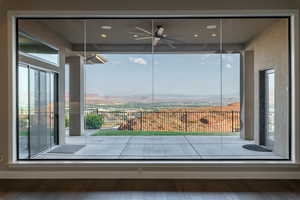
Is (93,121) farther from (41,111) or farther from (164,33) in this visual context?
(164,33)

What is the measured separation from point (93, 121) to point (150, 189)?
202 centimetres

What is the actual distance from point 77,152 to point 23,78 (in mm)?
1701

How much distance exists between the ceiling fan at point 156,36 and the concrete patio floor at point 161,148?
2075 mm

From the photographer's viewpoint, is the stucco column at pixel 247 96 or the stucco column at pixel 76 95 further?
the stucco column at pixel 247 96

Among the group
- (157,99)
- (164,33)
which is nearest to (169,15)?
(164,33)

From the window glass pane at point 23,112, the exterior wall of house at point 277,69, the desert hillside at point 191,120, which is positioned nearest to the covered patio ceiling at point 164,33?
the exterior wall of house at point 277,69

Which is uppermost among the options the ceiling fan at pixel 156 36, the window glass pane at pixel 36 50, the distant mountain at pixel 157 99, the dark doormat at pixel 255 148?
the ceiling fan at pixel 156 36

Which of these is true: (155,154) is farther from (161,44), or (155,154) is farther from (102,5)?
(102,5)

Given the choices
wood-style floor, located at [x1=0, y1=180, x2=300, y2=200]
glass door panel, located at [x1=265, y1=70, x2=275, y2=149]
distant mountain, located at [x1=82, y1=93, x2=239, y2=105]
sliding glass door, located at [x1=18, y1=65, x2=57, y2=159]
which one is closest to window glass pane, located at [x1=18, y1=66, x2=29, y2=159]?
sliding glass door, located at [x1=18, y1=65, x2=57, y2=159]

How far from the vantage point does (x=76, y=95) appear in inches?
185

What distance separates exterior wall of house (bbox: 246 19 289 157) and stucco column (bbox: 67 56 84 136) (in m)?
3.68

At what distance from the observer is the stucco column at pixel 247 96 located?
488 centimetres

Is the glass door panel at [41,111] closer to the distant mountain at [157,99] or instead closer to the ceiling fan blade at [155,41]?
the distant mountain at [157,99]

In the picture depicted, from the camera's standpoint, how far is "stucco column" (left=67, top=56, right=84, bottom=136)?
4625 millimetres
